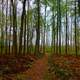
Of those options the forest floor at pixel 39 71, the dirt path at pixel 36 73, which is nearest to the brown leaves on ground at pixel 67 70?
the forest floor at pixel 39 71

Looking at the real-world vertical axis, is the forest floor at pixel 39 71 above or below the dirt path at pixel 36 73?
above

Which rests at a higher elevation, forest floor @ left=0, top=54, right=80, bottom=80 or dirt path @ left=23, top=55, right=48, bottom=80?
forest floor @ left=0, top=54, right=80, bottom=80

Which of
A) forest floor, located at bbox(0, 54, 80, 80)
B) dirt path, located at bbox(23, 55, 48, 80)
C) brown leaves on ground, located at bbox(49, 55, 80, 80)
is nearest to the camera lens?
brown leaves on ground, located at bbox(49, 55, 80, 80)

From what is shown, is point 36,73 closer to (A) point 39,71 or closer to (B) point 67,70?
(A) point 39,71

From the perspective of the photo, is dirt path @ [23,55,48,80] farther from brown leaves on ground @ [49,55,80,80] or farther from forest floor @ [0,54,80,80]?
brown leaves on ground @ [49,55,80,80]

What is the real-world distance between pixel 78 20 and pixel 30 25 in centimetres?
1370

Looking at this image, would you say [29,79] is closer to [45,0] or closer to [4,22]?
[45,0]

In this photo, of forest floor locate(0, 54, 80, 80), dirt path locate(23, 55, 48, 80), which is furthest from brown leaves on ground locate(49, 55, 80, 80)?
dirt path locate(23, 55, 48, 80)

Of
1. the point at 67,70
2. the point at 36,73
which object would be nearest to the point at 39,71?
the point at 36,73

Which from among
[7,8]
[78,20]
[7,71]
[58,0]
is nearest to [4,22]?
[7,8]

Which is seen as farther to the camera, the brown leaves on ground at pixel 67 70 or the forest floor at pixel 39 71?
the forest floor at pixel 39 71

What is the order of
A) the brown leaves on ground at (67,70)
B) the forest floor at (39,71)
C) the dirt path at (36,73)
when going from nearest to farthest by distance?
the brown leaves on ground at (67,70) < the forest floor at (39,71) < the dirt path at (36,73)

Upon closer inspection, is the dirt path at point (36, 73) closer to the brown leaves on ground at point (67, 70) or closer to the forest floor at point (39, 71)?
the forest floor at point (39, 71)

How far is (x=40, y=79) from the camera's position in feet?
43.2
